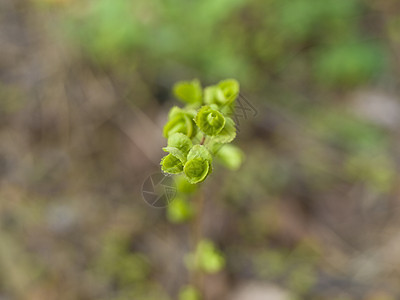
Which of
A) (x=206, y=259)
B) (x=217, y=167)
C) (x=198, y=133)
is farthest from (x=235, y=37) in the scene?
(x=198, y=133)

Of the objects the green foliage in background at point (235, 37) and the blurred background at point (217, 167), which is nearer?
the blurred background at point (217, 167)

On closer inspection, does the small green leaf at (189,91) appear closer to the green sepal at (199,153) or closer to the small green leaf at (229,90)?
the small green leaf at (229,90)

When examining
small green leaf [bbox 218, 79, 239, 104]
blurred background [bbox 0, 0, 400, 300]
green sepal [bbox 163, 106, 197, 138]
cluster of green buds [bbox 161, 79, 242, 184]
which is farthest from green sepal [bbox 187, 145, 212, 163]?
blurred background [bbox 0, 0, 400, 300]

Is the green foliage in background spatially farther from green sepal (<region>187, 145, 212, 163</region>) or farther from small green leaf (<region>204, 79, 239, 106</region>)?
green sepal (<region>187, 145, 212, 163</region>)

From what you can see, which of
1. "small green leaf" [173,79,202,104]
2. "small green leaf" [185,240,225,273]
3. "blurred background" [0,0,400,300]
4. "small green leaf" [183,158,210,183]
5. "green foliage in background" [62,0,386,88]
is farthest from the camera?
"green foliage in background" [62,0,386,88]

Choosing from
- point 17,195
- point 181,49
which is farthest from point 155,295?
point 181,49

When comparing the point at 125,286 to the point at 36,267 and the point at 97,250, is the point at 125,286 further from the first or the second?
the point at 36,267

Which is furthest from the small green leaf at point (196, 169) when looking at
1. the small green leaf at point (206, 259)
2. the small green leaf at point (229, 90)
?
the small green leaf at point (206, 259)
